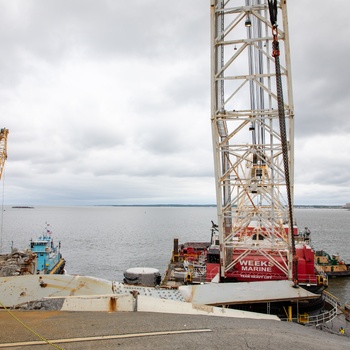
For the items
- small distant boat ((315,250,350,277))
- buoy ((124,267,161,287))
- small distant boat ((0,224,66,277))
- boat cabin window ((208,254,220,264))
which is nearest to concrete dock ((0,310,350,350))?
buoy ((124,267,161,287))

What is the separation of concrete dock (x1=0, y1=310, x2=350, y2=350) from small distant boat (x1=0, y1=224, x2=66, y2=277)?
18.0m

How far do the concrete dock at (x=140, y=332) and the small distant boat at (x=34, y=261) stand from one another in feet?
59.0

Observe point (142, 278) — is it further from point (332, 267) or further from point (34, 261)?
point (332, 267)

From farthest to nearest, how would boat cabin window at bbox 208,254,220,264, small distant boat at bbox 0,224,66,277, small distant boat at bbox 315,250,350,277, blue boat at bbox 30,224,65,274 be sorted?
small distant boat at bbox 315,250,350,277
blue boat at bbox 30,224,65,274
boat cabin window at bbox 208,254,220,264
small distant boat at bbox 0,224,66,277

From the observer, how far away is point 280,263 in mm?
22578

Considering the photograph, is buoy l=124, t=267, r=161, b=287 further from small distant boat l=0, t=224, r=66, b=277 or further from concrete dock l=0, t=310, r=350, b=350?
concrete dock l=0, t=310, r=350, b=350

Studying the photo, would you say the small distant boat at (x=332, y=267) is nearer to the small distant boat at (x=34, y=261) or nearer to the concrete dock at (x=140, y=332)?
the small distant boat at (x=34, y=261)

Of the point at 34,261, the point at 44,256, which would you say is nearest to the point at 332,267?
the point at 44,256

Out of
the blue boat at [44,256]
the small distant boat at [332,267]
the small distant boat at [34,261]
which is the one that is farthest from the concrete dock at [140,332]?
the small distant boat at [332,267]

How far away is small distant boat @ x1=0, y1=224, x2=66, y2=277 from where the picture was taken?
25.2 m

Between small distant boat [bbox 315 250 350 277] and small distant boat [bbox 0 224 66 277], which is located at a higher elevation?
small distant boat [bbox 0 224 66 277]

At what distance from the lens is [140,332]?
7875 mm

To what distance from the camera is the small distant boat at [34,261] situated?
25219 millimetres

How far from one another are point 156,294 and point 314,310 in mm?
14430
